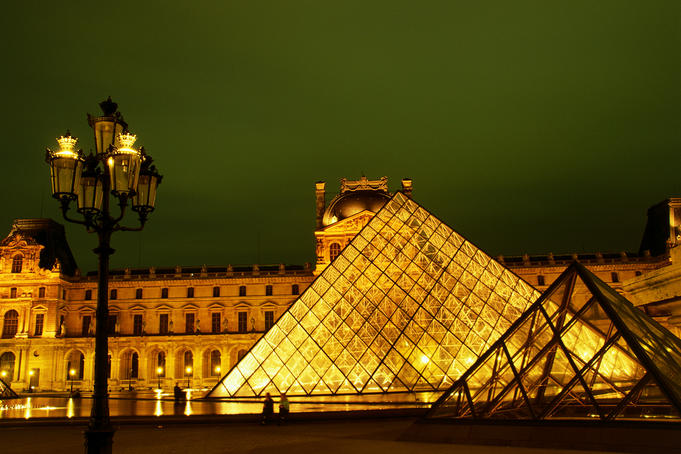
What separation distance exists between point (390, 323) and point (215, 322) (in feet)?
106

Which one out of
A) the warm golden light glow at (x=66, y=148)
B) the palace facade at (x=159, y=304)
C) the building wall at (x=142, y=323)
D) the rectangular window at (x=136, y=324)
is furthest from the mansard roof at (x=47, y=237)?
the warm golden light glow at (x=66, y=148)

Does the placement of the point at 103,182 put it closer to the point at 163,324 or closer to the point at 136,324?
the point at 163,324

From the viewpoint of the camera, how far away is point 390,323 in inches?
732

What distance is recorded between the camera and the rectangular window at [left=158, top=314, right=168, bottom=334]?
48.1 metres

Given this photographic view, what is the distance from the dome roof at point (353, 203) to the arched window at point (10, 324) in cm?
2488

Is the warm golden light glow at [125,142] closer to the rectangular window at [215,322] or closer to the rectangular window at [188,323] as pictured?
the rectangular window at [215,322]

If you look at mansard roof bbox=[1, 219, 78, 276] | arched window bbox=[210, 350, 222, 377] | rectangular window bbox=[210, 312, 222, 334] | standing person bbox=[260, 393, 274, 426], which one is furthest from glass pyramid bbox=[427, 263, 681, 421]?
mansard roof bbox=[1, 219, 78, 276]

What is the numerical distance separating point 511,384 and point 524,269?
42241 mm

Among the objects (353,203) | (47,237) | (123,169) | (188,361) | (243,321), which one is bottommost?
(123,169)

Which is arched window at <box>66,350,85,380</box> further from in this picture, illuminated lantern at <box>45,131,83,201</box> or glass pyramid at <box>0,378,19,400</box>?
illuminated lantern at <box>45,131,83,201</box>

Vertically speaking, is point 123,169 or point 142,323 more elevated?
point 142,323

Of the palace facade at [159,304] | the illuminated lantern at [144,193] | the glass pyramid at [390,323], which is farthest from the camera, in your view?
the palace facade at [159,304]

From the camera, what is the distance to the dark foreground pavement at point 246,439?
8898mm

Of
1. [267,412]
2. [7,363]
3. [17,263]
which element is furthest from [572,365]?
[17,263]
